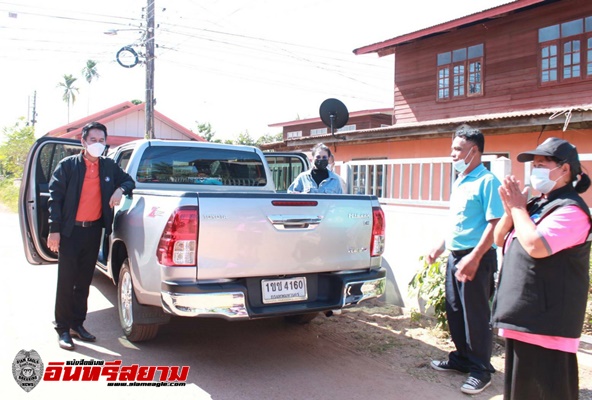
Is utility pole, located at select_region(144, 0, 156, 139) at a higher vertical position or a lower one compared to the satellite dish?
higher

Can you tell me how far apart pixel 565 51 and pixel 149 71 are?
10995 millimetres

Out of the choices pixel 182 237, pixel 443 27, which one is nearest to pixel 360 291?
pixel 182 237

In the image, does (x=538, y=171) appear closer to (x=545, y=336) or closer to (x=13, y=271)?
(x=545, y=336)

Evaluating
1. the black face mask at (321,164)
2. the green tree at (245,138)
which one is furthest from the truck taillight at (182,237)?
the green tree at (245,138)

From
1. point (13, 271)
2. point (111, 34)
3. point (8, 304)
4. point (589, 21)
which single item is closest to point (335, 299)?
point (8, 304)

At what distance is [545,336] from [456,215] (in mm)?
1418

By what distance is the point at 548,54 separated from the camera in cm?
1204

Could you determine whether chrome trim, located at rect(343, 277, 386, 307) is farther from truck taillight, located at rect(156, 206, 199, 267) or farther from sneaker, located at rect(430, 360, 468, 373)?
truck taillight, located at rect(156, 206, 199, 267)

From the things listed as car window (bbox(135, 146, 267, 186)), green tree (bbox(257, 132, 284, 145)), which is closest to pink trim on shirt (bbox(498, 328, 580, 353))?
car window (bbox(135, 146, 267, 186))

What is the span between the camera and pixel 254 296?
3705 millimetres

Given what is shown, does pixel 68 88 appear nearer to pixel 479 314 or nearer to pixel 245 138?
pixel 245 138

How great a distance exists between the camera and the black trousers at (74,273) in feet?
14.4

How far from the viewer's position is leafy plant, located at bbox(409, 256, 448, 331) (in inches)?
190

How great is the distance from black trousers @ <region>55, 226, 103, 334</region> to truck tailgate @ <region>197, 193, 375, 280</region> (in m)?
1.56
